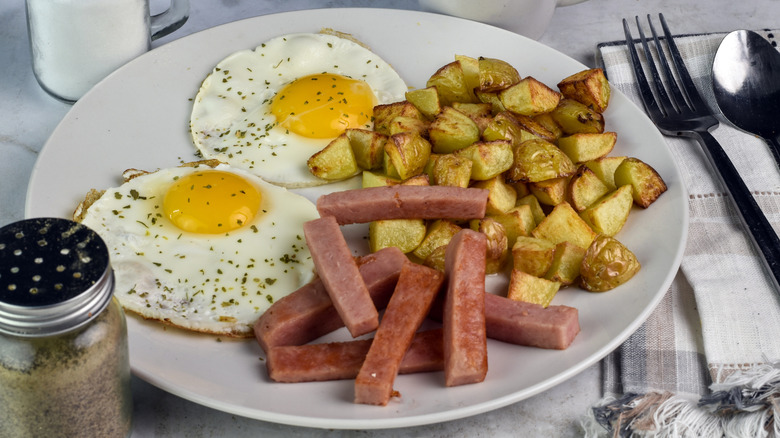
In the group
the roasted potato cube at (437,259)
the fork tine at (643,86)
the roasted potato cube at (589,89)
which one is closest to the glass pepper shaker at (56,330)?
the roasted potato cube at (437,259)

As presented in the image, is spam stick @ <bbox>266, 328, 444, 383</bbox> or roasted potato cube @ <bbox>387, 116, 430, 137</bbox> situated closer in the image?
spam stick @ <bbox>266, 328, 444, 383</bbox>

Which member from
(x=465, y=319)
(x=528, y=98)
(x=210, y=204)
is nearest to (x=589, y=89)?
(x=528, y=98)

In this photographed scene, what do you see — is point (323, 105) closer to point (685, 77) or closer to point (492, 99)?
point (492, 99)

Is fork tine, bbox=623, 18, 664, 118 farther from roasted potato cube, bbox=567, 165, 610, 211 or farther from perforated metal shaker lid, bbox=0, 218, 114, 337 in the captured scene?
perforated metal shaker lid, bbox=0, 218, 114, 337

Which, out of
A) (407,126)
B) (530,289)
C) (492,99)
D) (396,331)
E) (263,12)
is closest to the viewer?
(396,331)

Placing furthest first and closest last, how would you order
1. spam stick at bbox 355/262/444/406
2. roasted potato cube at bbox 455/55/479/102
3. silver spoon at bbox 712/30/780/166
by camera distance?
1. silver spoon at bbox 712/30/780/166
2. roasted potato cube at bbox 455/55/479/102
3. spam stick at bbox 355/262/444/406

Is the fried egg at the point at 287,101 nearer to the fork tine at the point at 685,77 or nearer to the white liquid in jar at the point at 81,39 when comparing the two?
the white liquid in jar at the point at 81,39

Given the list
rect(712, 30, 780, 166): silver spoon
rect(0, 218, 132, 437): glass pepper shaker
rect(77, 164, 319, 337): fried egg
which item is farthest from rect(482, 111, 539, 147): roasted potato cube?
rect(0, 218, 132, 437): glass pepper shaker
